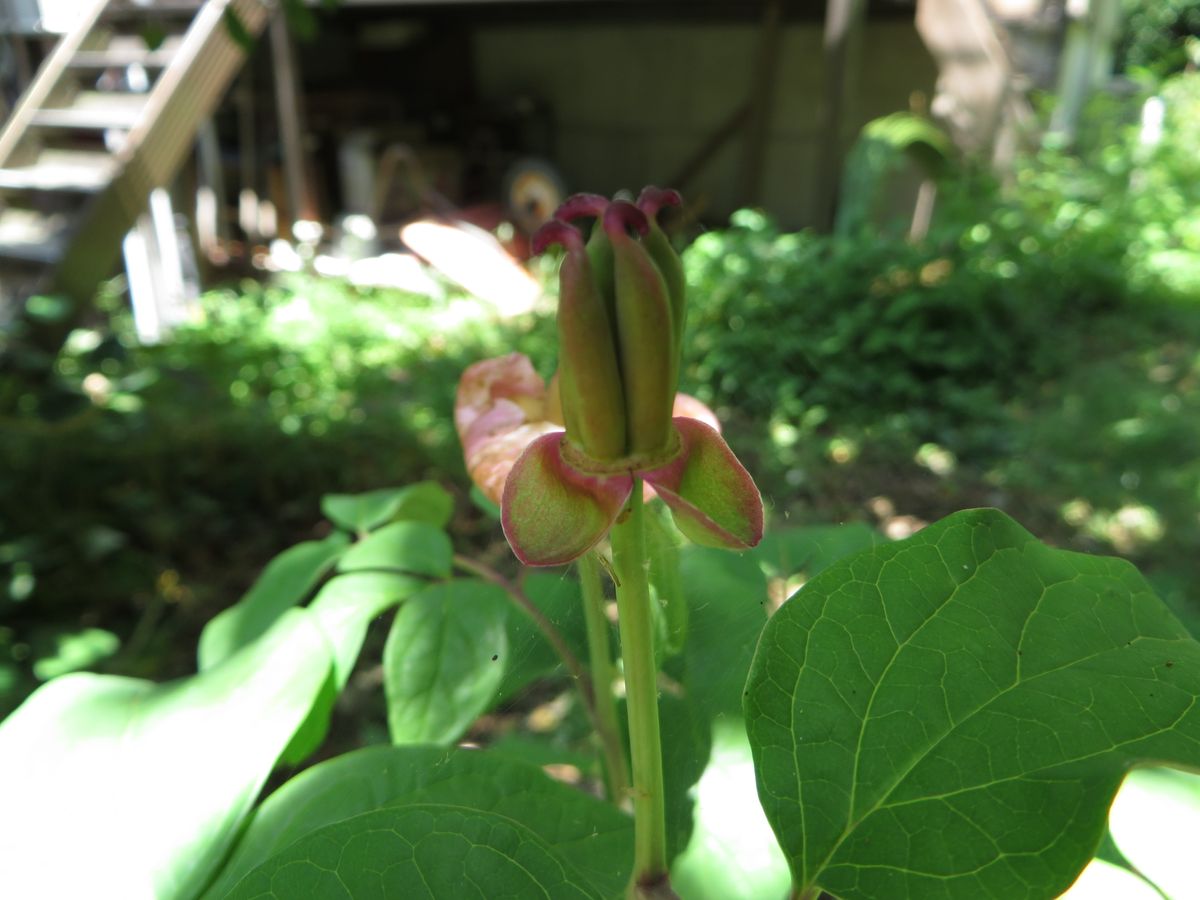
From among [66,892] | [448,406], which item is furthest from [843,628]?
[448,406]

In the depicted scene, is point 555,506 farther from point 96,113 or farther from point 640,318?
point 96,113

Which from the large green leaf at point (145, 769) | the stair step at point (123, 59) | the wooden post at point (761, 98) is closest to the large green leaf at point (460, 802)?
the large green leaf at point (145, 769)

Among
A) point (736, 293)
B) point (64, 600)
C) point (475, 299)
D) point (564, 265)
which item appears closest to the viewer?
point (564, 265)

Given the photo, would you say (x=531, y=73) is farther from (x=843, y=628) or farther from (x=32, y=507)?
(x=843, y=628)

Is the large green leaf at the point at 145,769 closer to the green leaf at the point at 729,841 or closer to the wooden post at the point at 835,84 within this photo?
the green leaf at the point at 729,841

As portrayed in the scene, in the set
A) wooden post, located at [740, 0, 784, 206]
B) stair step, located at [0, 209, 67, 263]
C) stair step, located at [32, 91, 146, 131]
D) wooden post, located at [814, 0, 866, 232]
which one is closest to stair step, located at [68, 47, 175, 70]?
stair step, located at [32, 91, 146, 131]

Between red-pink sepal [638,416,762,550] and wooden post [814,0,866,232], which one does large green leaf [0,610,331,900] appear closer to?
red-pink sepal [638,416,762,550]
